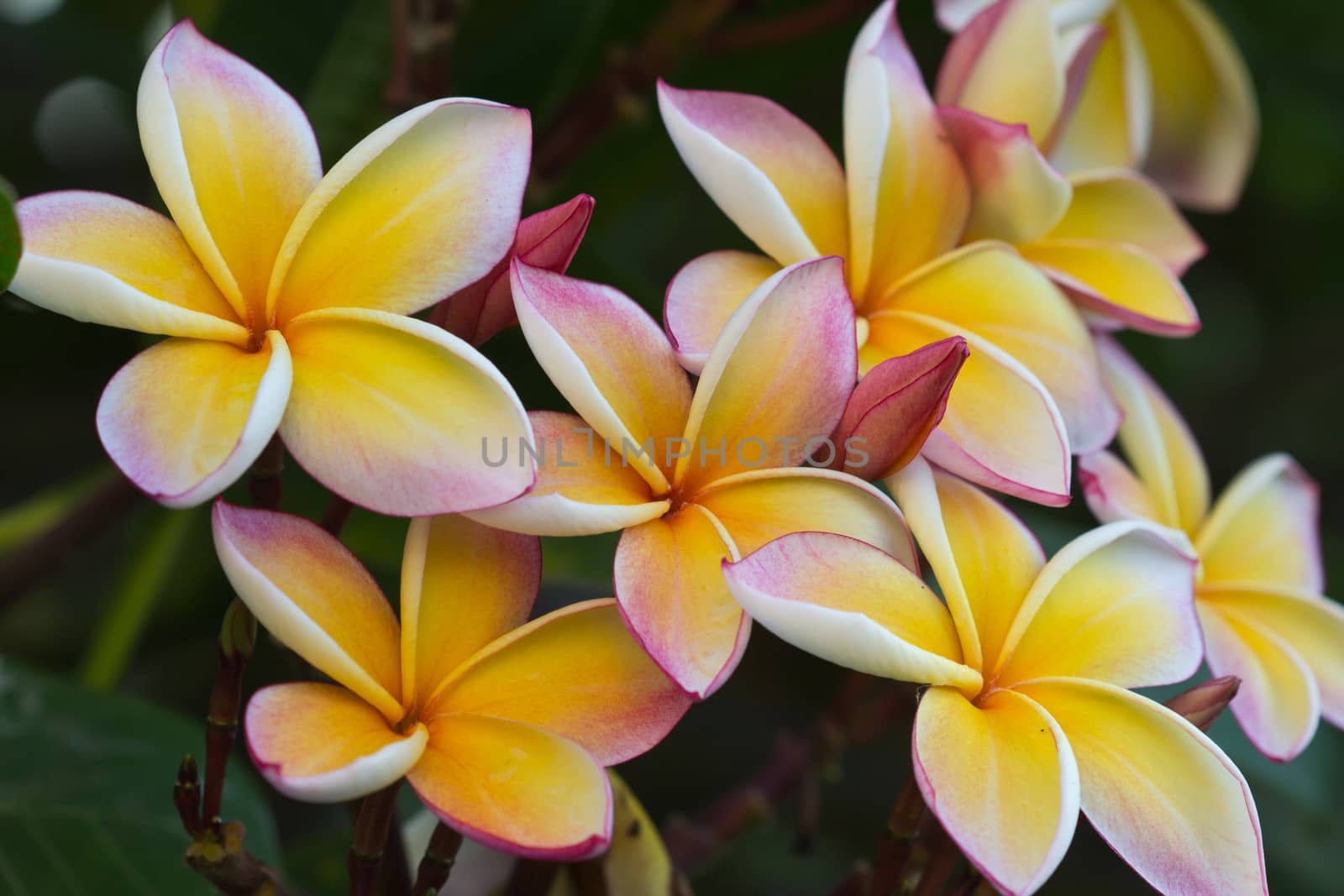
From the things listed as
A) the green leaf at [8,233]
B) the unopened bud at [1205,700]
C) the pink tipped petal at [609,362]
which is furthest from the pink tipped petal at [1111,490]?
the green leaf at [8,233]

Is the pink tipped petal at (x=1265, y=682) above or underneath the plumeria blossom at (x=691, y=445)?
underneath

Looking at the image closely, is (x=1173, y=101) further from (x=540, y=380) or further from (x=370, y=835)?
(x=370, y=835)

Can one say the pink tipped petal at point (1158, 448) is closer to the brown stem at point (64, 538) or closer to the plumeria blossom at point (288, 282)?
the plumeria blossom at point (288, 282)

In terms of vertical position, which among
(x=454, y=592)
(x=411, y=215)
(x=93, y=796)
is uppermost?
(x=411, y=215)

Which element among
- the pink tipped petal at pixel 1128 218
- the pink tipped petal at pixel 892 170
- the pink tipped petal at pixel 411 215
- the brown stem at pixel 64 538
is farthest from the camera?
the brown stem at pixel 64 538

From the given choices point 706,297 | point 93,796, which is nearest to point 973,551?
point 706,297

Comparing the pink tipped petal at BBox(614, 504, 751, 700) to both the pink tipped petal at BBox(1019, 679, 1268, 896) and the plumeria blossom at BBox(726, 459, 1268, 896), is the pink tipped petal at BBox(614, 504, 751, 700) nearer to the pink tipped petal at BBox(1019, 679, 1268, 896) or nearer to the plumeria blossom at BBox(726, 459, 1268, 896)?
the plumeria blossom at BBox(726, 459, 1268, 896)
